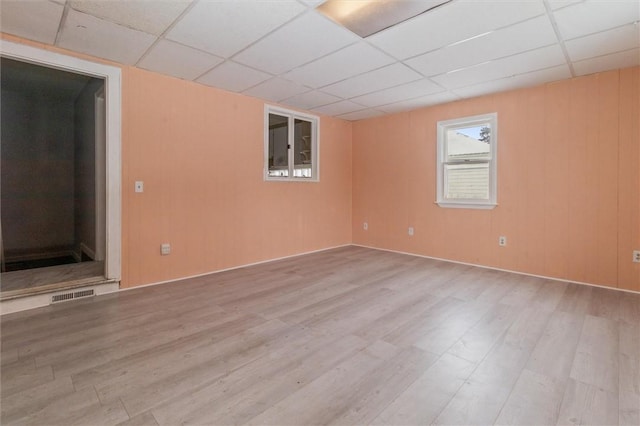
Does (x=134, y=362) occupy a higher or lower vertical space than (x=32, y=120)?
lower

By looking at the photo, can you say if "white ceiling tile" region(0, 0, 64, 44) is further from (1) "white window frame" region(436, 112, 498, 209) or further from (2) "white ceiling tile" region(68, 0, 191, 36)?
(1) "white window frame" region(436, 112, 498, 209)

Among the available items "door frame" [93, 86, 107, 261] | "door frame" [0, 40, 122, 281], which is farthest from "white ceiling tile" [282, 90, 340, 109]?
"door frame" [93, 86, 107, 261]

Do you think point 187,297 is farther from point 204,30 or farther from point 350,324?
point 204,30

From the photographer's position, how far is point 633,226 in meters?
3.31

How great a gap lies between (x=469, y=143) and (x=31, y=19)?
5.13m

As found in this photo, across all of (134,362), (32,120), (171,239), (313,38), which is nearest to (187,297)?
(171,239)

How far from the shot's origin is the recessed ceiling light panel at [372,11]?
7.41 ft

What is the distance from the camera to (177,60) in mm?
3201

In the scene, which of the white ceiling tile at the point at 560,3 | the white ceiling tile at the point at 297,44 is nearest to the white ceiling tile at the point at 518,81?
the white ceiling tile at the point at 560,3

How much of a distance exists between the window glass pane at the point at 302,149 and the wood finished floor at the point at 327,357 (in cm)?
255

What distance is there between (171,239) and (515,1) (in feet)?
13.4

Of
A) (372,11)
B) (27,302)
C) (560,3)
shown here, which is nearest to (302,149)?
(372,11)

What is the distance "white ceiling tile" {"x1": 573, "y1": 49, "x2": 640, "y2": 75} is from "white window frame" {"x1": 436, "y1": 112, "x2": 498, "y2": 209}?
1040 mm

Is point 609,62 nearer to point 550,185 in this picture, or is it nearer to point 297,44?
point 550,185
